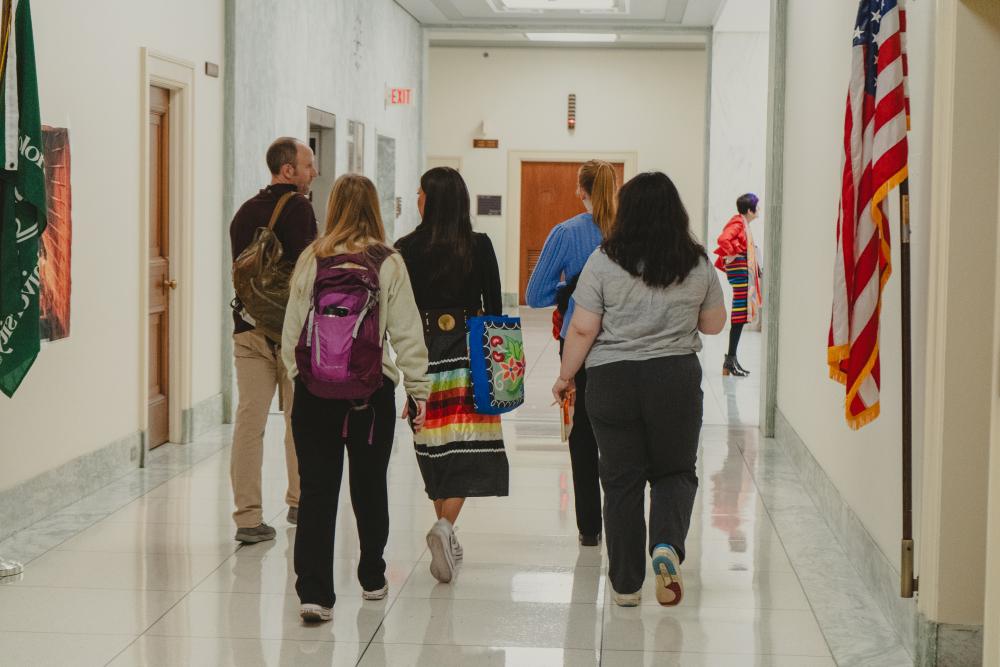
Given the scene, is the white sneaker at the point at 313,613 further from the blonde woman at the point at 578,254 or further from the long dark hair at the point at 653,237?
the long dark hair at the point at 653,237

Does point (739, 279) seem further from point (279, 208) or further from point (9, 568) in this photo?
point (9, 568)

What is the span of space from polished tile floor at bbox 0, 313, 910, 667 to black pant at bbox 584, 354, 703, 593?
0.73ft

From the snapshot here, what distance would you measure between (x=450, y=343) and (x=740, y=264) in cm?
778

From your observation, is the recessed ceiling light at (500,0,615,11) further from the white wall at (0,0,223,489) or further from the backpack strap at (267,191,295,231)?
the backpack strap at (267,191,295,231)

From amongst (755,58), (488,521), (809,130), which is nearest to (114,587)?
(488,521)

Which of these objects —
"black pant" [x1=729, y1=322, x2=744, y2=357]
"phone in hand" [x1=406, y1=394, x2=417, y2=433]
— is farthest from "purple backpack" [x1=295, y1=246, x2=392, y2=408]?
"black pant" [x1=729, y1=322, x2=744, y2=357]

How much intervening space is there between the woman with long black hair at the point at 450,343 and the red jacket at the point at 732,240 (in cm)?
746

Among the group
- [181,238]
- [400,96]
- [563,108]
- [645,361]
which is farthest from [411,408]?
[563,108]

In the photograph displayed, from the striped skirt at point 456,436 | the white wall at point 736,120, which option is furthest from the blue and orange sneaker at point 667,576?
the white wall at point 736,120

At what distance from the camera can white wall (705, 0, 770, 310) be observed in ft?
50.6

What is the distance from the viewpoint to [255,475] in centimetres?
516

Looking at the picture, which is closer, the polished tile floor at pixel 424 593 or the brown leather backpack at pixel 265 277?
the polished tile floor at pixel 424 593

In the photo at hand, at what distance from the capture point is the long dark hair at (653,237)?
4.26 metres

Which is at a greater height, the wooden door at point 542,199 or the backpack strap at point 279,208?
the wooden door at point 542,199
